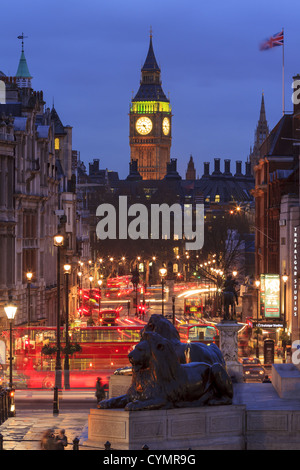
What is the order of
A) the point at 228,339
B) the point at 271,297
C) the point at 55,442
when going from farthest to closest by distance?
1. the point at 271,297
2. the point at 228,339
3. the point at 55,442

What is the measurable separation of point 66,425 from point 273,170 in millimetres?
53688

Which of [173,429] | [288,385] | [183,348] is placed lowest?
[173,429]

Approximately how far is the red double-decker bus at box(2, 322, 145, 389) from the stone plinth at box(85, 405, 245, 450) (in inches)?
819

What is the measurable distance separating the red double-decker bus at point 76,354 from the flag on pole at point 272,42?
98.7 ft

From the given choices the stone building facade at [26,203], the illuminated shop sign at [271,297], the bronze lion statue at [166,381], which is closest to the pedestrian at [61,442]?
the bronze lion statue at [166,381]

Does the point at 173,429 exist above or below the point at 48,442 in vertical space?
above

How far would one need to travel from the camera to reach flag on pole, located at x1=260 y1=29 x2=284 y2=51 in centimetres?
7950

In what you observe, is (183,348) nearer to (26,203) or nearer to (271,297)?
(26,203)

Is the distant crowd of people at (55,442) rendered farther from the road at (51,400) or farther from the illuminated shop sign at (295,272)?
the illuminated shop sign at (295,272)

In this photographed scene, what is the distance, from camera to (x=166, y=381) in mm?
24281

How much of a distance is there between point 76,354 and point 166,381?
27.7m

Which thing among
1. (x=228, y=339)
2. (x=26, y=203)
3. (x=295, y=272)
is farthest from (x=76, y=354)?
(x=295, y=272)
